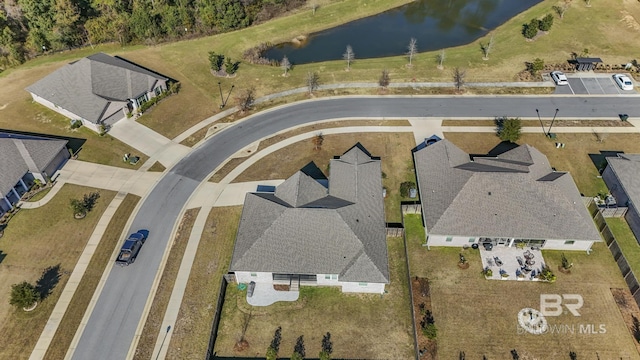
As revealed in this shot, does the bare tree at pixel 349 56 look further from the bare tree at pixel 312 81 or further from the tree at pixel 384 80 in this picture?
the tree at pixel 384 80

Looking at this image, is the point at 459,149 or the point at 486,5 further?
the point at 486,5

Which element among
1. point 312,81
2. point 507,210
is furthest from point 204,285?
point 312,81

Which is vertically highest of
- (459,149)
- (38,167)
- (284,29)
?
(284,29)

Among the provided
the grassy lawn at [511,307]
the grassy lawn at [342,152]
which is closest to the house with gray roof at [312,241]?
the grassy lawn at [511,307]

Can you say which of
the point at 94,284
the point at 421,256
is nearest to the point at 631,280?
the point at 421,256

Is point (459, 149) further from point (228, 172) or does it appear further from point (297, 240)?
point (228, 172)

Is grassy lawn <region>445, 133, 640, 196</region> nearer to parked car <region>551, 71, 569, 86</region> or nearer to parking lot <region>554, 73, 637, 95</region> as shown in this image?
parking lot <region>554, 73, 637, 95</region>

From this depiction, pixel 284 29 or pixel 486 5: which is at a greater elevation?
pixel 486 5
